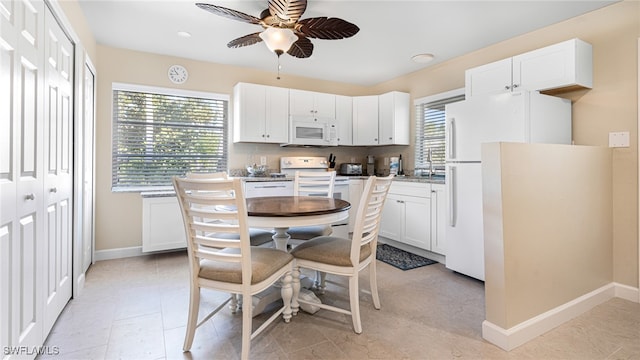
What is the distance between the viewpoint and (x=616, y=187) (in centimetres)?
258

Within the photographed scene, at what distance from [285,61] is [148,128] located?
1876 millimetres

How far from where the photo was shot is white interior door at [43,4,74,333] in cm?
187

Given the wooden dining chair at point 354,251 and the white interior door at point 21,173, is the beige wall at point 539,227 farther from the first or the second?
the white interior door at point 21,173

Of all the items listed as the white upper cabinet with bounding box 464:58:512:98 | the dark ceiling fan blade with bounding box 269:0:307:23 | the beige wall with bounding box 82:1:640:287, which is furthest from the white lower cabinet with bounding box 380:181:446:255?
the dark ceiling fan blade with bounding box 269:0:307:23

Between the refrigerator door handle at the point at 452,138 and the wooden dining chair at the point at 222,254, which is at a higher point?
the refrigerator door handle at the point at 452,138

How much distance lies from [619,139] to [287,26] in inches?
111

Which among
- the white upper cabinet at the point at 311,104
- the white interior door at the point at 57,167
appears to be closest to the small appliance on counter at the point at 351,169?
the white upper cabinet at the point at 311,104

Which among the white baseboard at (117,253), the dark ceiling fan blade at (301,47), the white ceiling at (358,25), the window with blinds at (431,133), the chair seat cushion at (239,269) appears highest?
the white ceiling at (358,25)

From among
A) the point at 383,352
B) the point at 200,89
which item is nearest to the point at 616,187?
the point at 383,352

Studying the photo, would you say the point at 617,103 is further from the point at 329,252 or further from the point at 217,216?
the point at 217,216

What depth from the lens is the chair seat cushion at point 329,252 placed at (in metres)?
1.98

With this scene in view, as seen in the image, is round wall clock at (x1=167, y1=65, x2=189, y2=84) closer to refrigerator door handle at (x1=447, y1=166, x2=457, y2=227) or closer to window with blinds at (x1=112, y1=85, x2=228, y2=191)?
window with blinds at (x1=112, y1=85, x2=228, y2=191)

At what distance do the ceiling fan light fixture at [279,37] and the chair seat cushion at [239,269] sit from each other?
1.58m

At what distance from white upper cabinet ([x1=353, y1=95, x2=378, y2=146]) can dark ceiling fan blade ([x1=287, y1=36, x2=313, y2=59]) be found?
212cm
